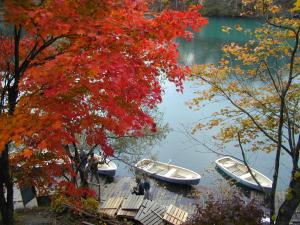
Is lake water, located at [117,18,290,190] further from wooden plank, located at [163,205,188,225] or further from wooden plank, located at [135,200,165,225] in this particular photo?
wooden plank, located at [135,200,165,225]

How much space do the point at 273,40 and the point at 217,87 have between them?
2.08 metres

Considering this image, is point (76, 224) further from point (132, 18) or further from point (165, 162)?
point (165, 162)

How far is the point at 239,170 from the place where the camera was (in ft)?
76.9

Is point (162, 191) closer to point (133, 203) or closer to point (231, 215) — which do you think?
point (133, 203)

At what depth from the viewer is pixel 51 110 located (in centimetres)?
642

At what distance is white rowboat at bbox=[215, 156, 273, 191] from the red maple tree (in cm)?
1467

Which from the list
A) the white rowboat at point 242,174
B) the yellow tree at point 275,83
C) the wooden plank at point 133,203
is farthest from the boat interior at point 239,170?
the yellow tree at point 275,83

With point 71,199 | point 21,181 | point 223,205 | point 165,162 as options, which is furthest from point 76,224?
point 165,162

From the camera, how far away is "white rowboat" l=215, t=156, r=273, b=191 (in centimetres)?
2112

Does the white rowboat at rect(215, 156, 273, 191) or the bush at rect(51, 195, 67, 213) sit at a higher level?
the bush at rect(51, 195, 67, 213)

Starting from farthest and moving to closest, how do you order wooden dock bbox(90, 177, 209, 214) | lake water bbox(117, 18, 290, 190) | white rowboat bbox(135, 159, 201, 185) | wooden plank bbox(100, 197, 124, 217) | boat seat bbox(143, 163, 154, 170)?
lake water bbox(117, 18, 290, 190) → boat seat bbox(143, 163, 154, 170) → white rowboat bbox(135, 159, 201, 185) → wooden dock bbox(90, 177, 209, 214) → wooden plank bbox(100, 197, 124, 217)

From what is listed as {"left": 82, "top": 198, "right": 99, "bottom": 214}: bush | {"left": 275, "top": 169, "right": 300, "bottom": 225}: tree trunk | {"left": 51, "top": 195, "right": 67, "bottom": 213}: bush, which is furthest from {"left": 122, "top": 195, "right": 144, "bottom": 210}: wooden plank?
{"left": 275, "top": 169, "right": 300, "bottom": 225}: tree trunk

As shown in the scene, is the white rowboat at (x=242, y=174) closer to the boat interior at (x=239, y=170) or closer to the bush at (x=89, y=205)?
the boat interior at (x=239, y=170)

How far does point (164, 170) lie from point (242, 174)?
4.59 meters
